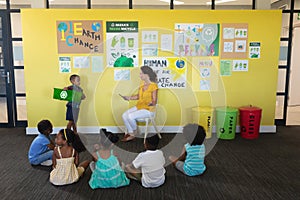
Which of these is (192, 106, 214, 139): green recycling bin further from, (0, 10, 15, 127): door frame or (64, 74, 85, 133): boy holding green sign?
(0, 10, 15, 127): door frame

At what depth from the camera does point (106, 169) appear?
261 cm

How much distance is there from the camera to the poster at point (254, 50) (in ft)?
14.7

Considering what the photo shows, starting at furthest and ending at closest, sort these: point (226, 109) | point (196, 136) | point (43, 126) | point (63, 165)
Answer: point (226, 109), point (43, 126), point (196, 136), point (63, 165)

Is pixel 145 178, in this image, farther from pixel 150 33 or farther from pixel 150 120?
pixel 150 33

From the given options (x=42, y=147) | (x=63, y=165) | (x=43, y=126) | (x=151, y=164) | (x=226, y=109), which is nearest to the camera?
(x=151, y=164)

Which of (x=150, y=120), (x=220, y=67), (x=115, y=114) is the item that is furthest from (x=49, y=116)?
(x=220, y=67)

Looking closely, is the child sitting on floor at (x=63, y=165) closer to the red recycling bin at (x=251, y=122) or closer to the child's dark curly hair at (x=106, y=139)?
the child's dark curly hair at (x=106, y=139)

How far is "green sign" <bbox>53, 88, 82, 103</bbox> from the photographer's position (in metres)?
4.27

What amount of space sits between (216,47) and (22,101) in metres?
3.49

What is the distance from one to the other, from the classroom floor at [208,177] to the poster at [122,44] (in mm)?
1341

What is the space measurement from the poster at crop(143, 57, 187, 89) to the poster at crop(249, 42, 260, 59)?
1091mm

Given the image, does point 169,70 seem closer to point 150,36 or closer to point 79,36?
point 150,36

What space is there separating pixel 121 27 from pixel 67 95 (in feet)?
4.48

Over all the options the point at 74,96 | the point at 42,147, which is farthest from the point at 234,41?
the point at 42,147
